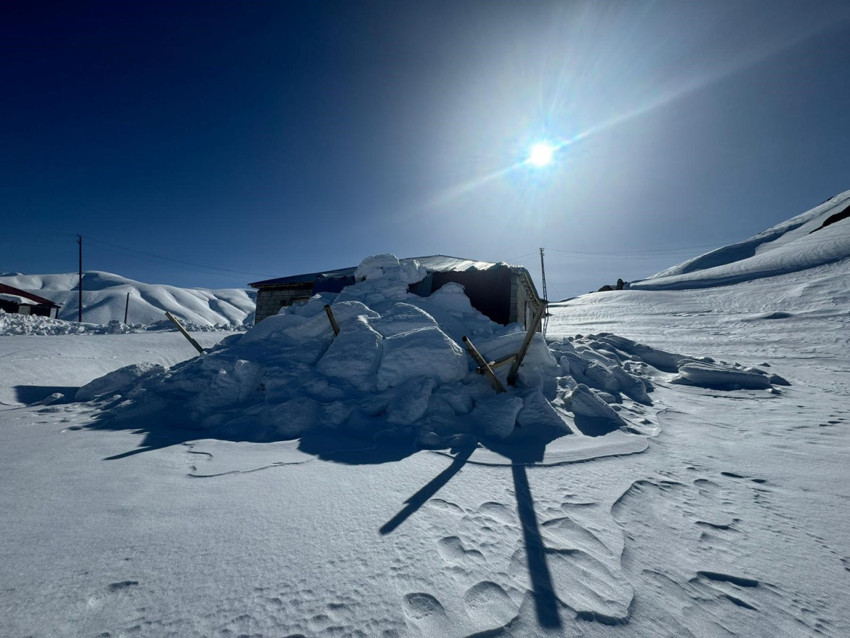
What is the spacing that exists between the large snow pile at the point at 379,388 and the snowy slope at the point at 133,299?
4957cm

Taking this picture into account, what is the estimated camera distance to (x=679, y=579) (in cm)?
167

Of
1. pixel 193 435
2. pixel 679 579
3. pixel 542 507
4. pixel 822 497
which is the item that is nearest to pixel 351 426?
pixel 193 435

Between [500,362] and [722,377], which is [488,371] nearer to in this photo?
[500,362]

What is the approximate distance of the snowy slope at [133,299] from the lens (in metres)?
51.1

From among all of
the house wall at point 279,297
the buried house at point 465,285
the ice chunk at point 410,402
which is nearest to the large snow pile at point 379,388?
the ice chunk at point 410,402

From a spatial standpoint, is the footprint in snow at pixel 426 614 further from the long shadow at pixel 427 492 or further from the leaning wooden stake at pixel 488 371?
the leaning wooden stake at pixel 488 371

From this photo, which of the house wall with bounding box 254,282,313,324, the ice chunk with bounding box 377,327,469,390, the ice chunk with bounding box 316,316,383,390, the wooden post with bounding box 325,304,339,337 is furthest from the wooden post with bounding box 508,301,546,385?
the house wall with bounding box 254,282,313,324

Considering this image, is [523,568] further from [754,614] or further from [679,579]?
[754,614]

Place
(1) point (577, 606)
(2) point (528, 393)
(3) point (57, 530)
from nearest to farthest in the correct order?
(1) point (577, 606), (3) point (57, 530), (2) point (528, 393)

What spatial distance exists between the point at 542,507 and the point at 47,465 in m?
3.95

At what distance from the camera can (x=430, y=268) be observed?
10.9 m

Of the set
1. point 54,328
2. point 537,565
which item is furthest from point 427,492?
point 54,328

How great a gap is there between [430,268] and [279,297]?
654 cm

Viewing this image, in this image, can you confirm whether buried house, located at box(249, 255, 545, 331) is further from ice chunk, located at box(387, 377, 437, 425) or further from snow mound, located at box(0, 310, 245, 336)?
snow mound, located at box(0, 310, 245, 336)
